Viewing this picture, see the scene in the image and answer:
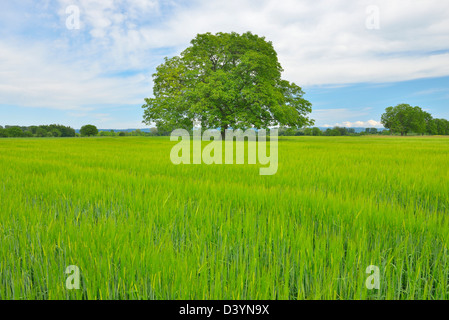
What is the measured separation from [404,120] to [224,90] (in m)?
77.6

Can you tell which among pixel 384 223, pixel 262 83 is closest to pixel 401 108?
pixel 262 83

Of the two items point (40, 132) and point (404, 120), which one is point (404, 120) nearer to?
point (404, 120)

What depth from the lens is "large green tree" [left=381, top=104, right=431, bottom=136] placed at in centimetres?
7069

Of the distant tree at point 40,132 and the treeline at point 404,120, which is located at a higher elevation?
the treeline at point 404,120

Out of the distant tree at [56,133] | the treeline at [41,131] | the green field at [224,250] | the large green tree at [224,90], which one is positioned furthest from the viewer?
the distant tree at [56,133]

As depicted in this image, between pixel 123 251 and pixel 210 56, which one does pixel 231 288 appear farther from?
pixel 210 56

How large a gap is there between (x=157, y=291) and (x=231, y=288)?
0.41 meters

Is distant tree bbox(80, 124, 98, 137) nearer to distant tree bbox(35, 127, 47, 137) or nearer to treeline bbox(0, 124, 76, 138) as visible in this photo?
treeline bbox(0, 124, 76, 138)

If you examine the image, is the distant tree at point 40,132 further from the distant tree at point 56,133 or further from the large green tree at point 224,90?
the large green tree at point 224,90

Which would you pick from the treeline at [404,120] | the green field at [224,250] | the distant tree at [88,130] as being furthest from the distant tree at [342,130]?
the green field at [224,250]

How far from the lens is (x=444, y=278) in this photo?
4.41 ft

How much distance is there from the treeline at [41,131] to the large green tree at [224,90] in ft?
150

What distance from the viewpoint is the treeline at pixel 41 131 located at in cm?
5606

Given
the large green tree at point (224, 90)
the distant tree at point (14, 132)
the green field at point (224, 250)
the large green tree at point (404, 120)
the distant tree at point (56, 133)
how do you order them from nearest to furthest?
the green field at point (224, 250) < the large green tree at point (224, 90) < the distant tree at point (14, 132) < the distant tree at point (56, 133) < the large green tree at point (404, 120)
